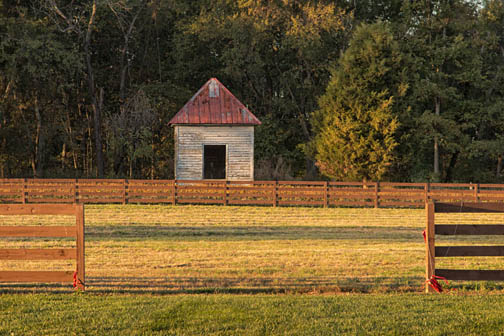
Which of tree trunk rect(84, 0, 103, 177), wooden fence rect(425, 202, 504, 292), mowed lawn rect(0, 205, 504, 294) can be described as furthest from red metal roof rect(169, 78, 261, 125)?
wooden fence rect(425, 202, 504, 292)

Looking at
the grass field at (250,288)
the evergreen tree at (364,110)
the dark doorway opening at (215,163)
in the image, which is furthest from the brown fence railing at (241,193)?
the dark doorway opening at (215,163)

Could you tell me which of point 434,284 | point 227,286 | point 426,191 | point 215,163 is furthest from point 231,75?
point 434,284

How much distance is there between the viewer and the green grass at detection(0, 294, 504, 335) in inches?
236

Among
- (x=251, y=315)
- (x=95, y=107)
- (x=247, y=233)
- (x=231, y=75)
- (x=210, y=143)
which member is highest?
(x=231, y=75)

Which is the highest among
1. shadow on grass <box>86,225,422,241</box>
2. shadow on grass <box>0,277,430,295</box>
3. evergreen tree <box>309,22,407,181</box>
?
evergreen tree <box>309,22,407,181</box>

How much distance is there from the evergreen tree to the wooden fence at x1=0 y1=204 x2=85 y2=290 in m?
22.1

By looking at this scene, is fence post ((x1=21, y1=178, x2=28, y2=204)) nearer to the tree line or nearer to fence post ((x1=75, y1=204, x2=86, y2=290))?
the tree line

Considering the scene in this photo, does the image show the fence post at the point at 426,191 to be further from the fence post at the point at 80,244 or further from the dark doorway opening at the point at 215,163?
the fence post at the point at 80,244

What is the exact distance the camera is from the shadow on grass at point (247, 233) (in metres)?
15.0

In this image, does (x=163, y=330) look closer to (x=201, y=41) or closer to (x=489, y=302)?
(x=489, y=302)

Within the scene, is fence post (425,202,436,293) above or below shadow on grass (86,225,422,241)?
above

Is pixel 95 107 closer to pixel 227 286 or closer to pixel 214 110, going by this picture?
pixel 214 110

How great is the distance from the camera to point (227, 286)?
8672 millimetres

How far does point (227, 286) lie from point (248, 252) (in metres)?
3.70
